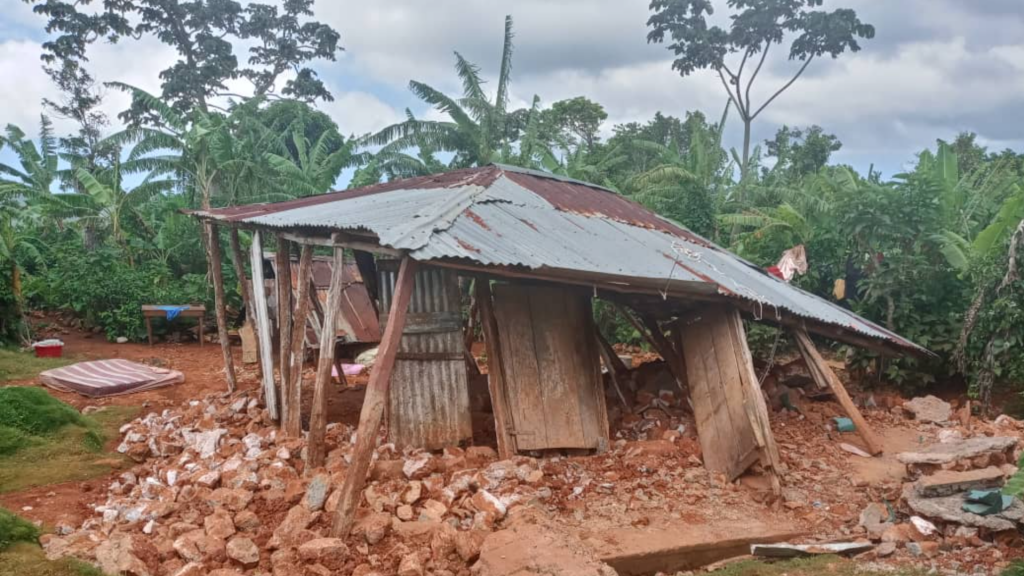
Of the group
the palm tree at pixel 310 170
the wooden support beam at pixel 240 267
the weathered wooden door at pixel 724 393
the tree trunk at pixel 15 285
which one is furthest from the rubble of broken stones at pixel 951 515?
the tree trunk at pixel 15 285

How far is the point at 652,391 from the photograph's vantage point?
7.34m

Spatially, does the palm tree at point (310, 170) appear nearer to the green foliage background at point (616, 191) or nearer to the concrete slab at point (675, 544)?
the green foliage background at point (616, 191)

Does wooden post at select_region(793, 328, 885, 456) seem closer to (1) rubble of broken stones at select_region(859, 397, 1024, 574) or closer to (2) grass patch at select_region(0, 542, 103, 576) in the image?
(1) rubble of broken stones at select_region(859, 397, 1024, 574)

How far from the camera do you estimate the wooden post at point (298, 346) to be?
613cm

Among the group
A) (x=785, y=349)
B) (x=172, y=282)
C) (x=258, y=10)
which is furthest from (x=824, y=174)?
(x=258, y=10)

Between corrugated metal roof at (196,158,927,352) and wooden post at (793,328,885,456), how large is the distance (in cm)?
29

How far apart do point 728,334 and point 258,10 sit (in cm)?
2506

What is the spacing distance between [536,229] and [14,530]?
4.09 metres

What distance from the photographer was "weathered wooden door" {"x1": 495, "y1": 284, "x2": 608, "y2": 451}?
6047mm

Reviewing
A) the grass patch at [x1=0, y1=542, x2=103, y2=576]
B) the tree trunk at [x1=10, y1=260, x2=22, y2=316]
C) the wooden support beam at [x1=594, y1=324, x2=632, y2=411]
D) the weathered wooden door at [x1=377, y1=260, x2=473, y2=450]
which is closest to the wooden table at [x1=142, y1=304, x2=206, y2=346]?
the tree trunk at [x1=10, y1=260, x2=22, y2=316]

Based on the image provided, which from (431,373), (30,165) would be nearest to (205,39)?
(30,165)

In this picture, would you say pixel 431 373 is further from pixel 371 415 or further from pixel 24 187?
pixel 24 187

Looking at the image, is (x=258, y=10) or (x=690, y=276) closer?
(x=690, y=276)

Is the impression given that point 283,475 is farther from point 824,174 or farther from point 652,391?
point 824,174
